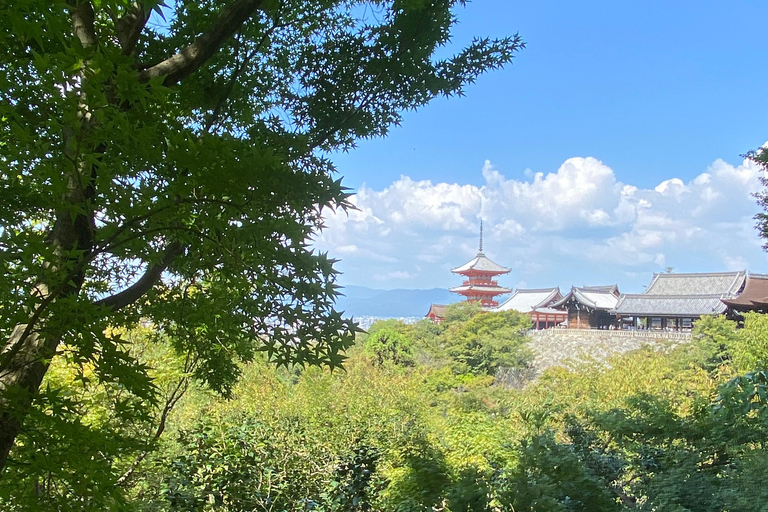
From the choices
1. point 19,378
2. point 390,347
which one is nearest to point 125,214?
point 19,378

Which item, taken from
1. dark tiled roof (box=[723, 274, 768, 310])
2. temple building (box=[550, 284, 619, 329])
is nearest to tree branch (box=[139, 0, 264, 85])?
dark tiled roof (box=[723, 274, 768, 310])

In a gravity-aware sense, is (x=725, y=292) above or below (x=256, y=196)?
above

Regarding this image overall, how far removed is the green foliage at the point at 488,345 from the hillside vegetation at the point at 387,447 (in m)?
4.94

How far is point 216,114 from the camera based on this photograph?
5.46ft

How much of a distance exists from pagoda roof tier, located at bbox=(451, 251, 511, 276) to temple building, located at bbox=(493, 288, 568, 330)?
274 centimetres

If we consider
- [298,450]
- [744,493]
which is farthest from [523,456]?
[298,450]

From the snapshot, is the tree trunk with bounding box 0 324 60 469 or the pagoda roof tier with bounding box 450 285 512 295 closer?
the tree trunk with bounding box 0 324 60 469

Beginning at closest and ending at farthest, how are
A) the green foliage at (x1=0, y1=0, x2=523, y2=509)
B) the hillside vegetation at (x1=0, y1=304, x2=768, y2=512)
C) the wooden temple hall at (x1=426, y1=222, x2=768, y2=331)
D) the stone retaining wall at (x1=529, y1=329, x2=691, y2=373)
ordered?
1. the green foliage at (x1=0, y1=0, x2=523, y2=509)
2. the hillside vegetation at (x1=0, y1=304, x2=768, y2=512)
3. the stone retaining wall at (x1=529, y1=329, x2=691, y2=373)
4. the wooden temple hall at (x1=426, y1=222, x2=768, y2=331)

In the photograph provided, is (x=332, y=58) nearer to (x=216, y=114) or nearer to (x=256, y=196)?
(x=216, y=114)

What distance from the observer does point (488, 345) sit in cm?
1298

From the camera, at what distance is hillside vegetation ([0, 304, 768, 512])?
944 mm

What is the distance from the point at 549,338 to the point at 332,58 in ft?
49.1

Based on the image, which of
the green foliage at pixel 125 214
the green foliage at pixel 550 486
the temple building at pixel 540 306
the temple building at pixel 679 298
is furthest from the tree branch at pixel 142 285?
the temple building at pixel 540 306

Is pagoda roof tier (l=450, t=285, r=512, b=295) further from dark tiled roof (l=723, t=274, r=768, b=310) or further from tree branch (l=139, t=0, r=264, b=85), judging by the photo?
tree branch (l=139, t=0, r=264, b=85)
